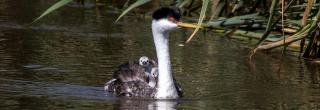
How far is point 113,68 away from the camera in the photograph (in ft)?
43.0

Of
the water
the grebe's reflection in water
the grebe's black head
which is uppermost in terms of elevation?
the grebe's black head

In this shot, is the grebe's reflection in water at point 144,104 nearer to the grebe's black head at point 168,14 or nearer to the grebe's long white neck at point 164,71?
the grebe's long white neck at point 164,71

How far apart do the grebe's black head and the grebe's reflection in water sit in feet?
2.84

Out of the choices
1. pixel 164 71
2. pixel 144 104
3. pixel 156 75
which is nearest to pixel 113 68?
pixel 156 75

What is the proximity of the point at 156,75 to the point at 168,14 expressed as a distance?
4.38ft

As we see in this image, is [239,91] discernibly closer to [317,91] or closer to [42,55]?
[317,91]

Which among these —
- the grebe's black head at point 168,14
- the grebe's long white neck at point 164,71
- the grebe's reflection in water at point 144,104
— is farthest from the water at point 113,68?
the grebe's black head at point 168,14

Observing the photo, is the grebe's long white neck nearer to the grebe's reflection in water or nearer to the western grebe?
the western grebe

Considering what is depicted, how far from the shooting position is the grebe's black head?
1079 centimetres

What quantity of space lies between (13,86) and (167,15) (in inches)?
73.4

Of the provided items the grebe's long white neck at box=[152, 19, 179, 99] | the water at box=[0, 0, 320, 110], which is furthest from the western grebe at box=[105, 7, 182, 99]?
the water at box=[0, 0, 320, 110]

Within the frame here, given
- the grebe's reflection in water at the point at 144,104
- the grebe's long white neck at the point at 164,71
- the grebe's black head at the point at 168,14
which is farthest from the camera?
the grebe's long white neck at the point at 164,71

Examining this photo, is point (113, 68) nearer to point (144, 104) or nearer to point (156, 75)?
point (156, 75)

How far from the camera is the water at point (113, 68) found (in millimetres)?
10875
